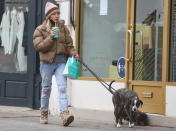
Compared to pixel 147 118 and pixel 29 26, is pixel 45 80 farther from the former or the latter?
pixel 29 26

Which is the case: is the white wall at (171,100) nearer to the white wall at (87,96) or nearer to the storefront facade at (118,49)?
the storefront facade at (118,49)

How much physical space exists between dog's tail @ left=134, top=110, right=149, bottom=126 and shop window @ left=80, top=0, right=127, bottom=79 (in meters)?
0.97

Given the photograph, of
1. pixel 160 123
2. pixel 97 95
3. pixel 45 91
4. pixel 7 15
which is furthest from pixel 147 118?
pixel 7 15

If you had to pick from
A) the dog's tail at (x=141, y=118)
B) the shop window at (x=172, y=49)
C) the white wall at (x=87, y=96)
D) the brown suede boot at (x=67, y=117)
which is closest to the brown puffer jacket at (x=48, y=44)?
the brown suede boot at (x=67, y=117)

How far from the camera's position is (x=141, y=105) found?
7945mm

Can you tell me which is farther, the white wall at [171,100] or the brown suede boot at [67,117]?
the white wall at [171,100]

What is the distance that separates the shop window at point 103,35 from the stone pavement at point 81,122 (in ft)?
2.39

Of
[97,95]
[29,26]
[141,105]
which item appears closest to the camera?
[141,105]

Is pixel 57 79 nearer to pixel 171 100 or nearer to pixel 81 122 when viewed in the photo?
pixel 81 122

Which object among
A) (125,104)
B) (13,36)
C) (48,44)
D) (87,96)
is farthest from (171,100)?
(13,36)

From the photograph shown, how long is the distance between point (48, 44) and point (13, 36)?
3.07 m

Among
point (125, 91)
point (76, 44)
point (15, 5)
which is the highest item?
point (15, 5)

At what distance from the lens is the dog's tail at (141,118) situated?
27.2 feet

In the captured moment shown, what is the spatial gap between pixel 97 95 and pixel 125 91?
1.08 m
